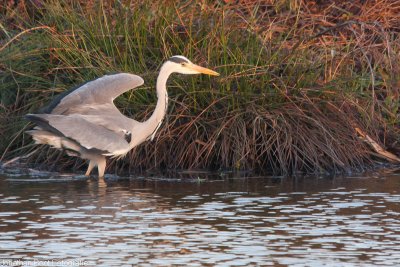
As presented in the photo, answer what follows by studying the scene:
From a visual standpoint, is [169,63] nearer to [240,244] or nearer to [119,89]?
[119,89]

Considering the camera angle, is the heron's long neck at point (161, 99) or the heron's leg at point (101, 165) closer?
the heron's long neck at point (161, 99)

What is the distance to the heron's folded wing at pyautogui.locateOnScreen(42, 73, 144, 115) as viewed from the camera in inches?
406

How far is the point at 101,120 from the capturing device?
417 inches

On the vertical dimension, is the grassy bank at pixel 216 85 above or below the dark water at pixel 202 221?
above

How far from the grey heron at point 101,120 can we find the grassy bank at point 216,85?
41 cm

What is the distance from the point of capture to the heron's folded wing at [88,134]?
1023 cm

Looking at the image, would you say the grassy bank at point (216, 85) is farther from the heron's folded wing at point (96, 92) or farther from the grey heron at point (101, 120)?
the heron's folded wing at point (96, 92)

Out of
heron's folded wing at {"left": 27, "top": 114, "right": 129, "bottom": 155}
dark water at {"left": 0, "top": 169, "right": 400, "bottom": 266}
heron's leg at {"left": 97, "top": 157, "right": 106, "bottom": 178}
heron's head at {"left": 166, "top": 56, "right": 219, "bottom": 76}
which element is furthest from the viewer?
heron's leg at {"left": 97, "top": 157, "right": 106, "bottom": 178}

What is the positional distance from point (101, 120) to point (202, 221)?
2.88m

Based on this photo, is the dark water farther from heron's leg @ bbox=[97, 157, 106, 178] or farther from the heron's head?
the heron's head

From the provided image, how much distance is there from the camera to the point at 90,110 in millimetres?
10617

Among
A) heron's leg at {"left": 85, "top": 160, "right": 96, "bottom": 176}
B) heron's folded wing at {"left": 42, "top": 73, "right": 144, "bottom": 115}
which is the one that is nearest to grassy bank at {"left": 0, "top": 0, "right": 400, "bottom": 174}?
heron's leg at {"left": 85, "top": 160, "right": 96, "bottom": 176}

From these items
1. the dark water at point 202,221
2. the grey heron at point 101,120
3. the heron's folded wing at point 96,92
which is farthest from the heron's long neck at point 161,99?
the dark water at point 202,221

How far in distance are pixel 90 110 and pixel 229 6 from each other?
2.60 metres
